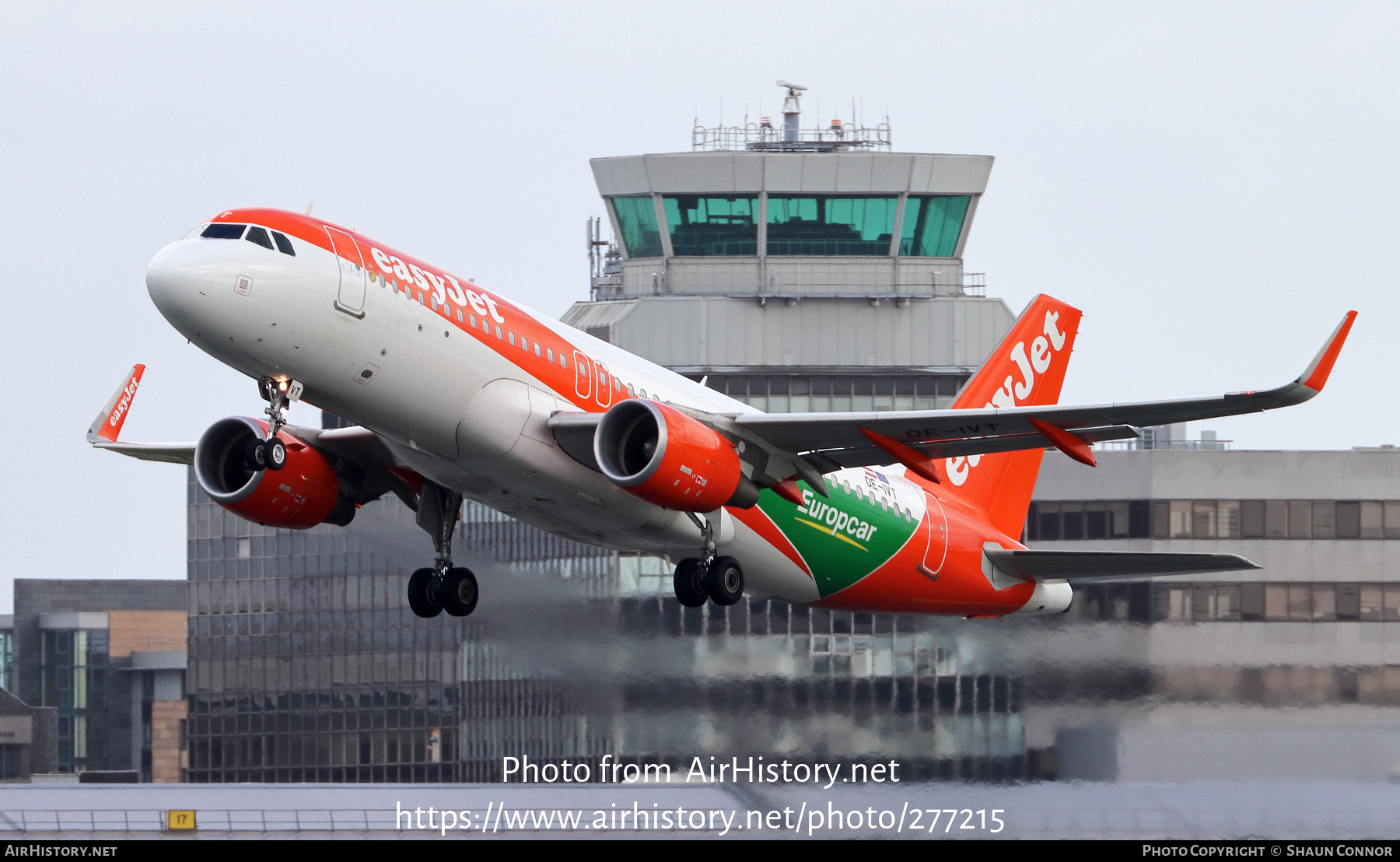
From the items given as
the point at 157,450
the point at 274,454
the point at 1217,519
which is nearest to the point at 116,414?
the point at 157,450

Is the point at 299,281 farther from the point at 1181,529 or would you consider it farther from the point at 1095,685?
the point at 1181,529

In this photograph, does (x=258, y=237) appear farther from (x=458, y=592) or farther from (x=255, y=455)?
(x=458, y=592)

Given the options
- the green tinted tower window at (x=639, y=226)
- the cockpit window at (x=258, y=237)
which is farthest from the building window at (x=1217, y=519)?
the cockpit window at (x=258, y=237)

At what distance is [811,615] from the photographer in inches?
2077

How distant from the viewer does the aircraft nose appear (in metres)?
27.7

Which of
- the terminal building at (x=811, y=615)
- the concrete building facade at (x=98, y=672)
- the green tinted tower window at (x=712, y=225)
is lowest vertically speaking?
the concrete building facade at (x=98, y=672)

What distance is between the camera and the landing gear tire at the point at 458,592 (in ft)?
114

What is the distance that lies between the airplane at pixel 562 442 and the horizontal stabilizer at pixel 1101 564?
0.05 metres

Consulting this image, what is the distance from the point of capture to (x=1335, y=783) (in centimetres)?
4122

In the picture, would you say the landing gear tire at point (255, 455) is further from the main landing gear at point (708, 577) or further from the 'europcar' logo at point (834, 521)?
the 'europcar' logo at point (834, 521)

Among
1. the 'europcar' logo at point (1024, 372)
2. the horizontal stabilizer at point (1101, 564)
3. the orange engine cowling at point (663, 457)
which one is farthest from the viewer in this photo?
the 'europcar' logo at point (1024, 372)

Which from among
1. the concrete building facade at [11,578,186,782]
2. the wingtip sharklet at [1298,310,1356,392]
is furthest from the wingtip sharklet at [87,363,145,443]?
the concrete building facade at [11,578,186,782]

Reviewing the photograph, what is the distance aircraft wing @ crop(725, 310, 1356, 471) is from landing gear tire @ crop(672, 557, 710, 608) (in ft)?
7.29
